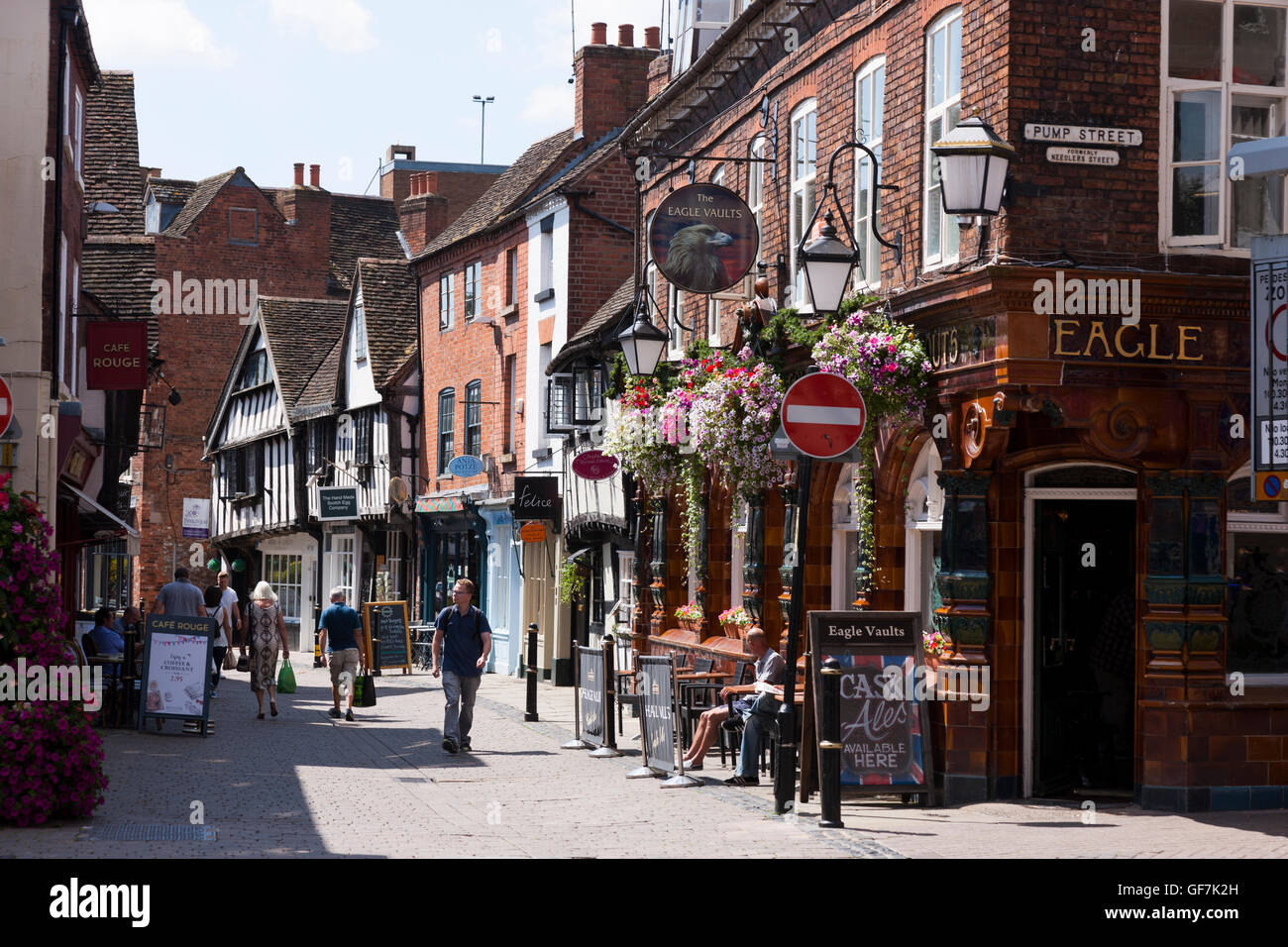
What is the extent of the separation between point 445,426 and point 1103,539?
2428cm

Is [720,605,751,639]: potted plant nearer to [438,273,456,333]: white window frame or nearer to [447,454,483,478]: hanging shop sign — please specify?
[447,454,483,478]: hanging shop sign

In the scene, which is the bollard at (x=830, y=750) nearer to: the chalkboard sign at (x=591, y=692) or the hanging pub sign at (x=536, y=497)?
the chalkboard sign at (x=591, y=692)

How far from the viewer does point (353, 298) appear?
136ft

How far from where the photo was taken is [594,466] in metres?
23.3

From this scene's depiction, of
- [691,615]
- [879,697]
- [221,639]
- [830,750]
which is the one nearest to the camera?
[830,750]

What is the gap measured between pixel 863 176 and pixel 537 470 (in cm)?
1555

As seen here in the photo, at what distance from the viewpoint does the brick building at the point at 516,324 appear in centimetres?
3006

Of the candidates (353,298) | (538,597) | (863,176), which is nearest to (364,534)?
(353,298)

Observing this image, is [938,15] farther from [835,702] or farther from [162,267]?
[162,267]

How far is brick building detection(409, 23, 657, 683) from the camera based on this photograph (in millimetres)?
30062

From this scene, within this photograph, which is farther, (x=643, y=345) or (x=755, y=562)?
(x=643, y=345)

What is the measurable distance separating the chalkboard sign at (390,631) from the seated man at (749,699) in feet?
55.1

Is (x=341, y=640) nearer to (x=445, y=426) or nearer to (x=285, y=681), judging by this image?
(x=285, y=681)

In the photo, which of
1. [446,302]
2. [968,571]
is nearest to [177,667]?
[968,571]
